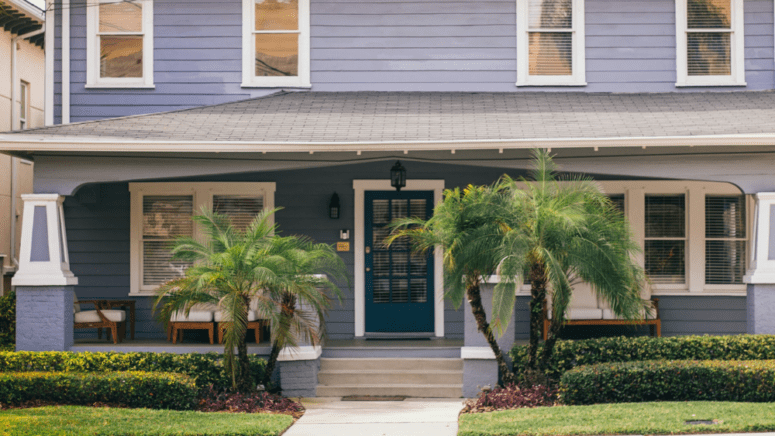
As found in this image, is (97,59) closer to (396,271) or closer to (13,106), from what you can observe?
(13,106)

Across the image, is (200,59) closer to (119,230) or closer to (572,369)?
(119,230)

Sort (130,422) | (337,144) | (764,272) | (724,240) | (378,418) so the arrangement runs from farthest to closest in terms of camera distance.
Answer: (724,240) < (337,144) < (764,272) < (378,418) < (130,422)

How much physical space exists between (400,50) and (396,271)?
3232 millimetres

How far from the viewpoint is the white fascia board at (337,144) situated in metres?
8.67

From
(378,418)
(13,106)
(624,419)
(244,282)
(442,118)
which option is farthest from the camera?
(13,106)

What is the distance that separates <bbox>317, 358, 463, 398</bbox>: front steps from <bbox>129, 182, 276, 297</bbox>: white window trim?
269cm

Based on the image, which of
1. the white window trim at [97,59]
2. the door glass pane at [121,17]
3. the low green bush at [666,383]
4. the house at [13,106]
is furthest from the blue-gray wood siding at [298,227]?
the house at [13,106]

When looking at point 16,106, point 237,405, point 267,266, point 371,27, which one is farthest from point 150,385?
point 16,106

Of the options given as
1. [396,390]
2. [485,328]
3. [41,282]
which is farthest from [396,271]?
[41,282]

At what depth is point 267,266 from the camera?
789 centimetres

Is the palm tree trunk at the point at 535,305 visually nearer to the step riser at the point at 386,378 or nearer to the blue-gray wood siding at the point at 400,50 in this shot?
the step riser at the point at 386,378

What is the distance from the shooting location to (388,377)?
9.27 m

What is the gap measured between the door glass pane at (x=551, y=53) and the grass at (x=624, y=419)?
5510 mm

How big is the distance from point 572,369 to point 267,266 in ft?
11.1
